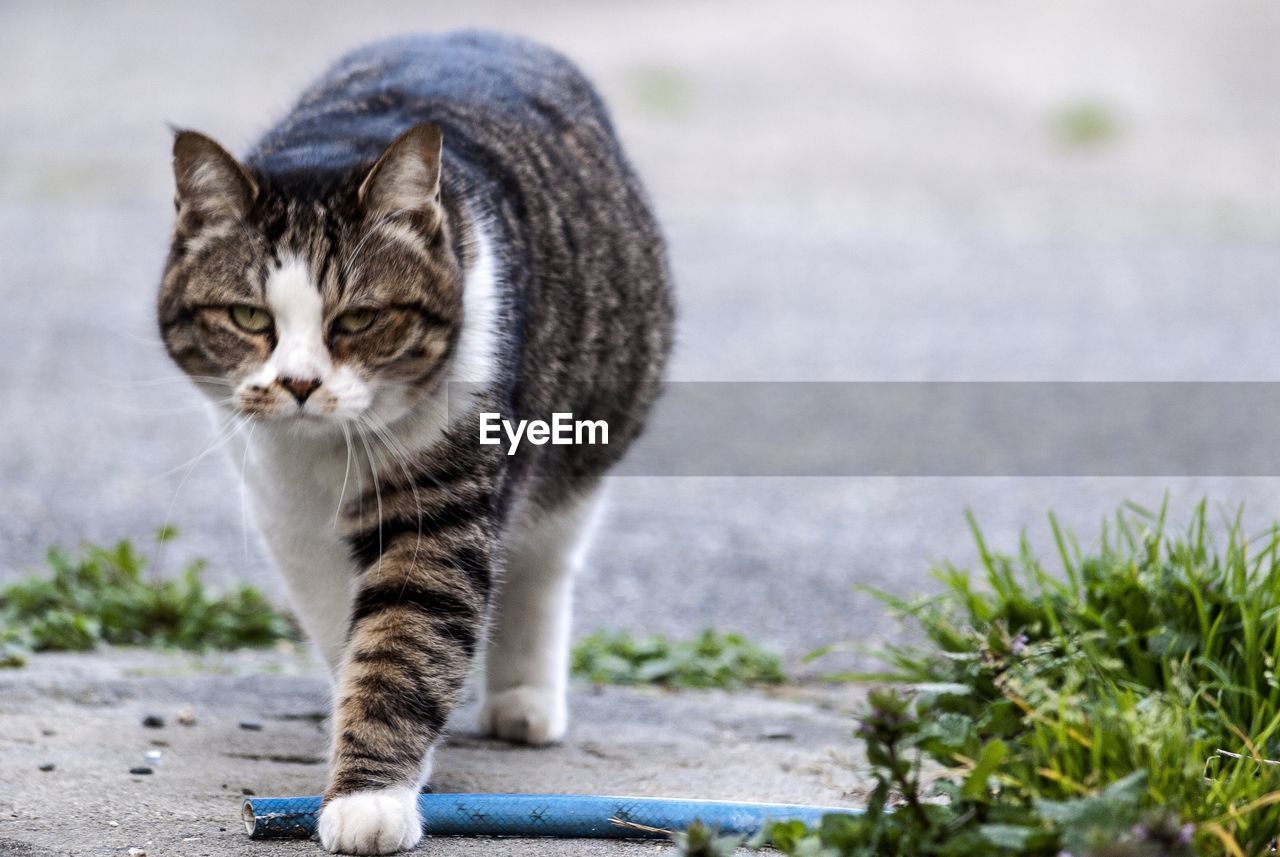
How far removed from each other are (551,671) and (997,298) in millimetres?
5688

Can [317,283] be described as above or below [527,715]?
above

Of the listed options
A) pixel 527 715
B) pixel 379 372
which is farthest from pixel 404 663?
pixel 527 715

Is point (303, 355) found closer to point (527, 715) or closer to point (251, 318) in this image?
point (251, 318)

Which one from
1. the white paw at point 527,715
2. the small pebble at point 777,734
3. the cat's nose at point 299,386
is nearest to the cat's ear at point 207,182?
the cat's nose at point 299,386

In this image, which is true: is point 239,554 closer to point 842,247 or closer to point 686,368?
point 686,368

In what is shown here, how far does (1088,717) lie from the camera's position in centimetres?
188

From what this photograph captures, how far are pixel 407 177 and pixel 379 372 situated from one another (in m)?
0.31

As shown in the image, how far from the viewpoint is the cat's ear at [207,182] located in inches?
87.7

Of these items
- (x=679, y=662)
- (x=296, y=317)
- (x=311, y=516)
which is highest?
(x=296, y=317)

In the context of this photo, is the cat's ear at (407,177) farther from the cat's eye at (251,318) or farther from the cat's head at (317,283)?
the cat's eye at (251,318)

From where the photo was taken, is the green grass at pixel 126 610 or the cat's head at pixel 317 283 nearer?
the cat's head at pixel 317 283

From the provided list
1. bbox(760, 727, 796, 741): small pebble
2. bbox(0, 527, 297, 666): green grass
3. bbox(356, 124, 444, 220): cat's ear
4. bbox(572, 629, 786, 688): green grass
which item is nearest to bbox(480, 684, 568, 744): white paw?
bbox(760, 727, 796, 741): small pebble

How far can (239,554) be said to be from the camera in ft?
14.4

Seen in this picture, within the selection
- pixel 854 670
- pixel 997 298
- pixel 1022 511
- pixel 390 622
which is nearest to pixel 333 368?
pixel 390 622
